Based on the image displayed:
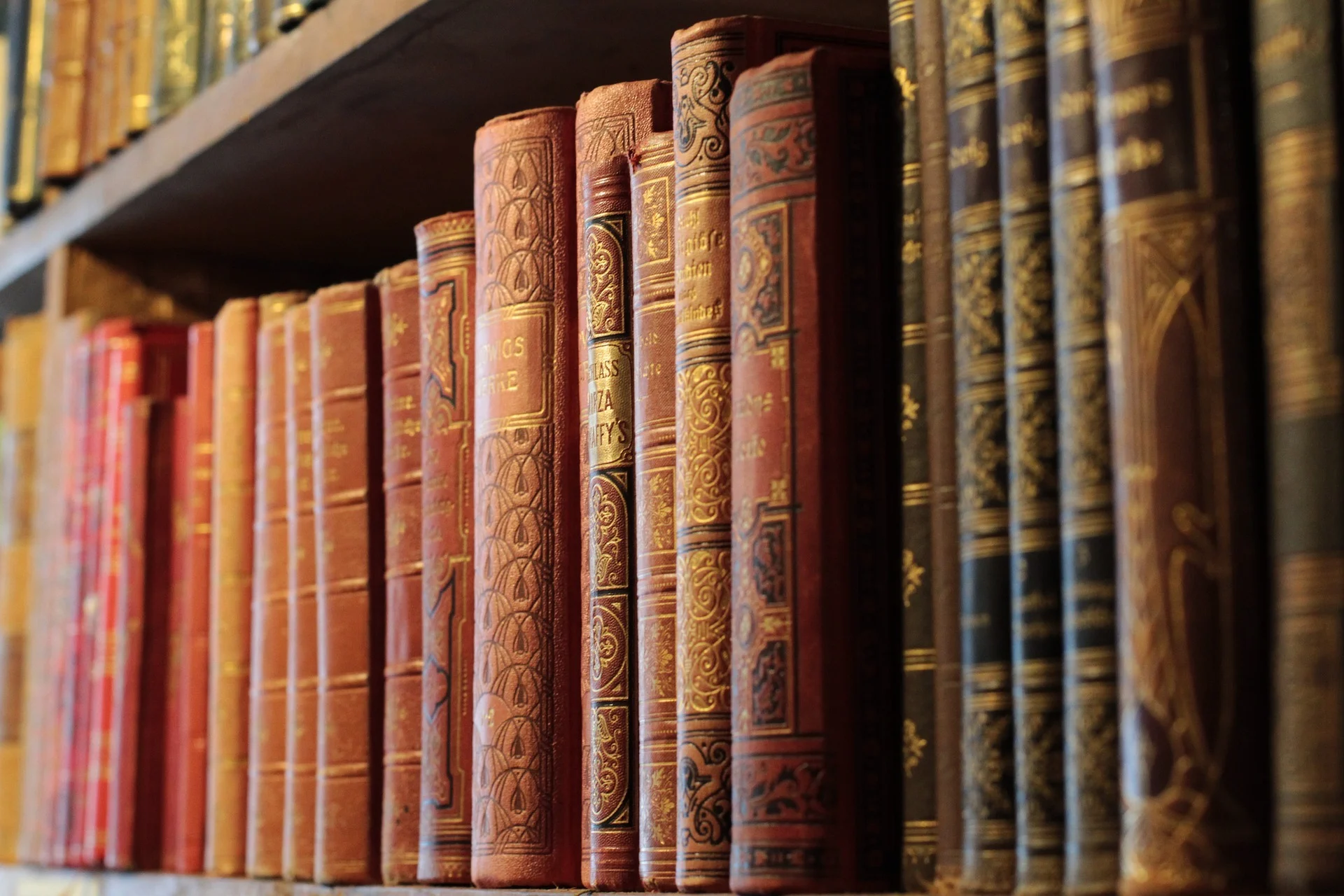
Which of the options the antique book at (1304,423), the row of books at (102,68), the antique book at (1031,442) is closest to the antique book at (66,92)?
the row of books at (102,68)

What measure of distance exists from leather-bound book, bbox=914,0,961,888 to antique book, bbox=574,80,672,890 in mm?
177

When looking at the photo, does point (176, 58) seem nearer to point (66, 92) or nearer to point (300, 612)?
point (66, 92)

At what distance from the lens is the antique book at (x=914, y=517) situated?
619mm

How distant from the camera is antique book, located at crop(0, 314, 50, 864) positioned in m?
1.39

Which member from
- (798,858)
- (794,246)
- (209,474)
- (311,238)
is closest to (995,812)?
(798,858)

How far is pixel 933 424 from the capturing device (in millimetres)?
631

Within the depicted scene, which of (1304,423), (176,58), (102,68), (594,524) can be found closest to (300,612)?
(594,524)

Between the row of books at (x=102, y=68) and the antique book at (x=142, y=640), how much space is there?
8.4 inches

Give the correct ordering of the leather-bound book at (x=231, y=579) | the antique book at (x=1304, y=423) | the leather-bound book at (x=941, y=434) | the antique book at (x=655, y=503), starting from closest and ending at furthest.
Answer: the antique book at (x=1304, y=423)
the leather-bound book at (x=941, y=434)
the antique book at (x=655, y=503)
the leather-bound book at (x=231, y=579)

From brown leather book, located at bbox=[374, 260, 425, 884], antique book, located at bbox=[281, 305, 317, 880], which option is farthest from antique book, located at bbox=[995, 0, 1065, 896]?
antique book, located at bbox=[281, 305, 317, 880]

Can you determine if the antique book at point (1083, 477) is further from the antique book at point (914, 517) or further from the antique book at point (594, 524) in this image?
the antique book at point (594, 524)

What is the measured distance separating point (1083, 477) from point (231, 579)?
690 mm

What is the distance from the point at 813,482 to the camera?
2.11 feet

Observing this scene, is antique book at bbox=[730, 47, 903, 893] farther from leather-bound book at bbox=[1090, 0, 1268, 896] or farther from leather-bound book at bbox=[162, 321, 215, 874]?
leather-bound book at bbox=[162, 321, 215, 874]
